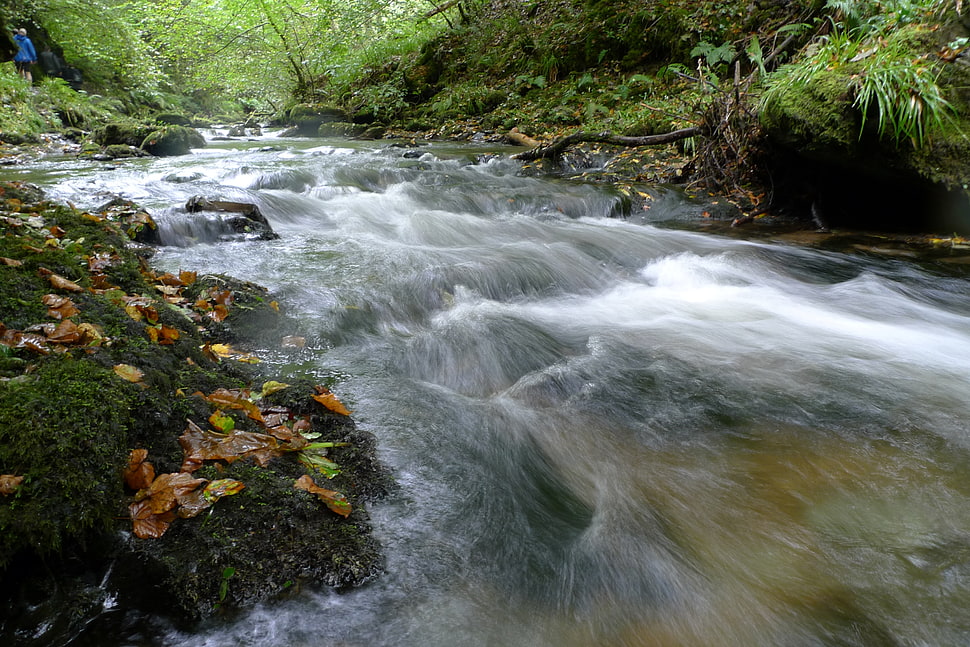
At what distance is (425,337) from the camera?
3916mm

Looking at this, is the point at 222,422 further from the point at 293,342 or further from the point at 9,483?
the point at 293,342

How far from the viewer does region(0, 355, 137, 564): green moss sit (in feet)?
4.95

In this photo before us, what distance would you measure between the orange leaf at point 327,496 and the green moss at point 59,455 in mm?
563

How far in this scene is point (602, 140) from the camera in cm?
865

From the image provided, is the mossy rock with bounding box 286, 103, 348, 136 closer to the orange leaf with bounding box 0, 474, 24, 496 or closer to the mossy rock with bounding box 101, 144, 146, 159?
the mossy rock with bounding box 101, 144, 146, 159

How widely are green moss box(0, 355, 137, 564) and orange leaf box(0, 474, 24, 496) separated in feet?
0.05

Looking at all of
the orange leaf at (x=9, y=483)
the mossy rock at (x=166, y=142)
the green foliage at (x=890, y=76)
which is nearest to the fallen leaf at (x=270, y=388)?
the orange leaf at (x=9, y=483)

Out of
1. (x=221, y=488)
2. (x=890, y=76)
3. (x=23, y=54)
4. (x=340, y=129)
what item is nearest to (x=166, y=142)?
(x=340, y=129)

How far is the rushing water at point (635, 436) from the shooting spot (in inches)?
72.9

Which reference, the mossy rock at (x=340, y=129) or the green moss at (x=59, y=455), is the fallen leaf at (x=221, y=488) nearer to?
the green moss at (x=59, y=455)

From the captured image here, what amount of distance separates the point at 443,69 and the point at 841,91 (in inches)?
562

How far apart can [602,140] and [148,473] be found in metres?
8.15

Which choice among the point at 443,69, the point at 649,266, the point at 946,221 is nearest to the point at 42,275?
the point at 649,266

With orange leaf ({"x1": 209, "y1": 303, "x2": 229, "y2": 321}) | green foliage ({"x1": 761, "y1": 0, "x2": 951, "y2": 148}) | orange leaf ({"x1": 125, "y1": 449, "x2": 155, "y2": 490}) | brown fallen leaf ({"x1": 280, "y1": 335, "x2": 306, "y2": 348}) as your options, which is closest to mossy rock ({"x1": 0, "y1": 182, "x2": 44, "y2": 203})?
orange leaf ({"x1": 209, "y1": 303, "x2": 229, "y2": 321})
